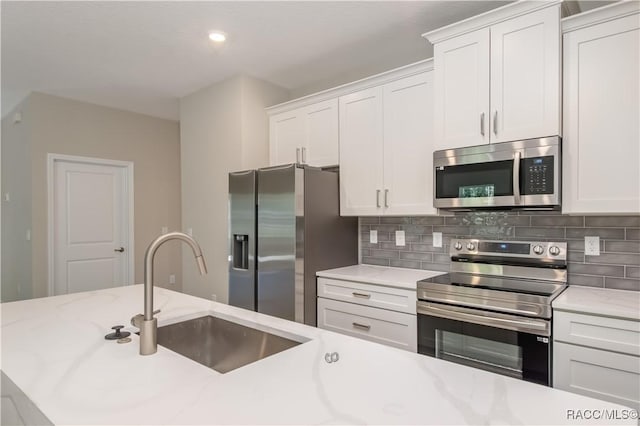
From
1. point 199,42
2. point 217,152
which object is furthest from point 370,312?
point 199,42

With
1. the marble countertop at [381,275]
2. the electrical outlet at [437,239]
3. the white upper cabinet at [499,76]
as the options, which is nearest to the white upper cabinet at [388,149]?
the white upper cabinet at [499,76]

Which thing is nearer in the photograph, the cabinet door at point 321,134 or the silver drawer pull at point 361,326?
the silver drawer pull at point 361,326

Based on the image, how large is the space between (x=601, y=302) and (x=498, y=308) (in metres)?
0.45

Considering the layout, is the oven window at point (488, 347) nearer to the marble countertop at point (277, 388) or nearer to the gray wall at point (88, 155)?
the marble countertop at point (277, 388)

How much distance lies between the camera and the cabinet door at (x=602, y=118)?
1838 millimetres

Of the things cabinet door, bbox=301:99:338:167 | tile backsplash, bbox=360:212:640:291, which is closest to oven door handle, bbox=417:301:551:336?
tile backsplash, bbox=360:212:640:291

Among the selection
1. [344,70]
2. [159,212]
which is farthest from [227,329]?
[159,212]

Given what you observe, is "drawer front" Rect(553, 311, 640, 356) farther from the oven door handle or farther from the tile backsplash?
the tile backsplash

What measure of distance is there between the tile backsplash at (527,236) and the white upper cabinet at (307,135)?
0.70 m

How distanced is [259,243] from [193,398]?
6.71 feet

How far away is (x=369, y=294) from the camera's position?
2.54 metres

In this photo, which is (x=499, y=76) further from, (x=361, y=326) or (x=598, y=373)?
(x=361, y=326)

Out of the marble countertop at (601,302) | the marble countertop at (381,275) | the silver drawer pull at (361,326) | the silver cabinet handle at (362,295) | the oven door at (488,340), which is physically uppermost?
the marble countertop at (601,302)

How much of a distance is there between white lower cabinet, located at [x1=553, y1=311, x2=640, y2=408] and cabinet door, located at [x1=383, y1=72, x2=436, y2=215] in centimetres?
105
